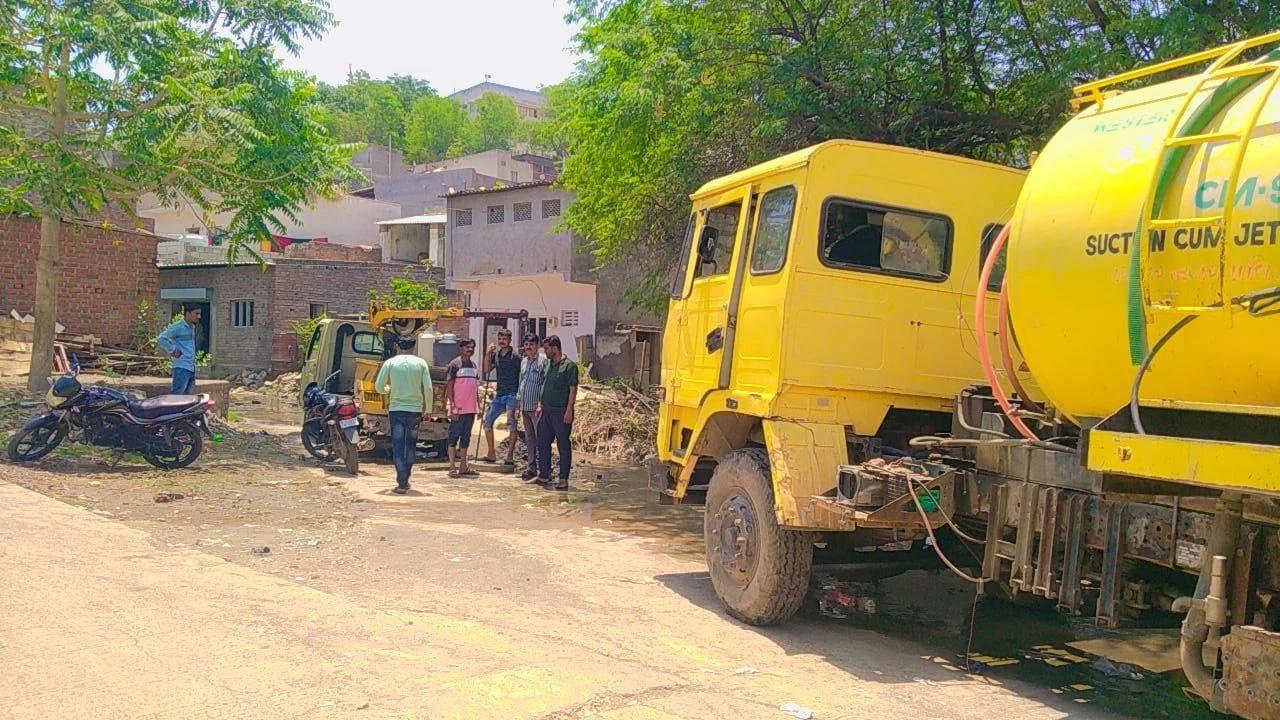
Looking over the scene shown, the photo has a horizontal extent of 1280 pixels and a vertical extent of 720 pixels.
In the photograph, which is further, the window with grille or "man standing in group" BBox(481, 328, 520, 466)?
the window with grille

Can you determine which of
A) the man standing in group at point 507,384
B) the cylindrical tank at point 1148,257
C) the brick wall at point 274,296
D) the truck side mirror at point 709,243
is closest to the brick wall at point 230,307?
the brick wall at point 274,296

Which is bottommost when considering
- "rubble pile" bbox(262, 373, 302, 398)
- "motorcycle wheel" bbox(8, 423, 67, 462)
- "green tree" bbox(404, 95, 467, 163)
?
"rubble pile" bbox(262, 373, 302, 398)

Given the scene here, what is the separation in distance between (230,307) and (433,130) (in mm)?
47239

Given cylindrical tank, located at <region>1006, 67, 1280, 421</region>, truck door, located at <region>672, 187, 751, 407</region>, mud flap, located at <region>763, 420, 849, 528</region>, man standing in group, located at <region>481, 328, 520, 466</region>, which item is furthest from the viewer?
man standing in group, located at <region>481, 328, 520, 466</region>

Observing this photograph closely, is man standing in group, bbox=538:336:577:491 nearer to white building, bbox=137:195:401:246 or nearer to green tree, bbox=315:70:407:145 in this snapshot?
white building, bbox=137:195:401:246

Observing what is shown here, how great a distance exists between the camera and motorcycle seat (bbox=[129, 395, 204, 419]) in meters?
11.0

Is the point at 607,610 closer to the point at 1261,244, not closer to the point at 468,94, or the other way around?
the point at 1261,244

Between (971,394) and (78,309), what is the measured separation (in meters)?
25.8

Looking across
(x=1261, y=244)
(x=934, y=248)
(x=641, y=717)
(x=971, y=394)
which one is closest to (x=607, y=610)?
(x=641, y=717)

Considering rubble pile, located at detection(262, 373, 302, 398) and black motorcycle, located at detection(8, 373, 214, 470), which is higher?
black motorcycle, located at detection(8, 373, 214, 470)

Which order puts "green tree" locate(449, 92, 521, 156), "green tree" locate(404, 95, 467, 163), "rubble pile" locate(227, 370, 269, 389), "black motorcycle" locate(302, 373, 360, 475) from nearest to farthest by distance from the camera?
1. "black motorcycle" locate(302, 373, 360, 475)
2. "rubble pile" locate(227, 370, 269, 389)
3. "green tree" locate(449, 92, 521, 156)
4. "green tree" locate(404, 95, 467, 163)

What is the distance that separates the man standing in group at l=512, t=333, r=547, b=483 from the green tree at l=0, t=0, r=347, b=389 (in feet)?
13.7

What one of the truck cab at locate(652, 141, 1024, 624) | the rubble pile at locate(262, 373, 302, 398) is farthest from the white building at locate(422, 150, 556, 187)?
the truck cab at locate(652, 141, 1024, 624)

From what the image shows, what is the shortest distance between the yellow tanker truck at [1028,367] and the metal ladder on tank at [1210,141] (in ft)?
0.04
